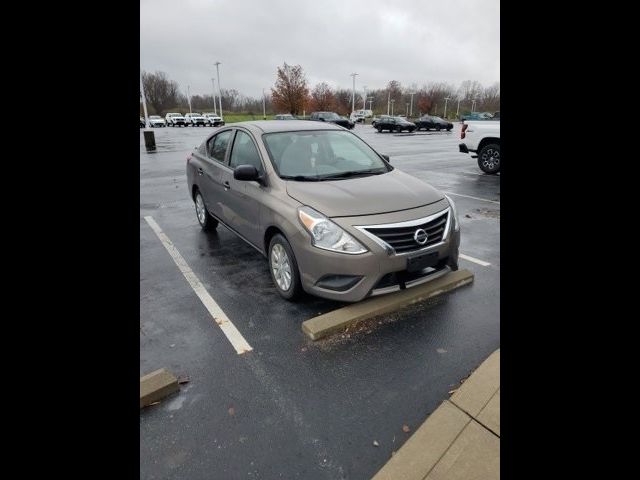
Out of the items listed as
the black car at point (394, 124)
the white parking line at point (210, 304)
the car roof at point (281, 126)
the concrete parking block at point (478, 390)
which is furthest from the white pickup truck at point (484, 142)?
the black car at point (394, 124)

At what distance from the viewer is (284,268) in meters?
3.99

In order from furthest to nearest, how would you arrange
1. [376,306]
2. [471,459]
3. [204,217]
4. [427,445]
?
[204,217] → [376,306] → [427,445] → [471,459]

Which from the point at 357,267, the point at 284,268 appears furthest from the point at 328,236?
the point at 284,268

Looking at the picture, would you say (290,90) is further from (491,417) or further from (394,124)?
(491,417)

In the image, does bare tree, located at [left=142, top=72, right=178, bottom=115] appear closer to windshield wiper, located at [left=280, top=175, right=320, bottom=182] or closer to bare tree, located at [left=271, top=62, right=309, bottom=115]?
bare tree, located at [left=271, top=62, right=309, bottom=115]

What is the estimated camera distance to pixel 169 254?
5.50 meters

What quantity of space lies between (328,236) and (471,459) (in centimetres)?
191

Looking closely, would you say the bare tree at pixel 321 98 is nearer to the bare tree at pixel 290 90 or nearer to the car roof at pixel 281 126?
the bare tree at pixel 290 90

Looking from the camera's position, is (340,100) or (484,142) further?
(340,100)

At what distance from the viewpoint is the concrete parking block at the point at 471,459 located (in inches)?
82.2
